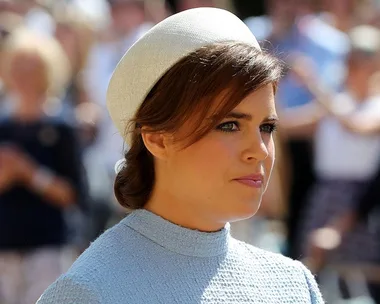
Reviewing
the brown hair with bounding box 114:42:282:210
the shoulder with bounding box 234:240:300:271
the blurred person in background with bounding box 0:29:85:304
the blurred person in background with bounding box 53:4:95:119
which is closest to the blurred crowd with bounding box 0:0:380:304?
the blurred person in background with bounding box 0:29:85:304

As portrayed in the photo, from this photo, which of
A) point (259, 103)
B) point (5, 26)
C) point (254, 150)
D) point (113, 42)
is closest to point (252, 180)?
point (254, 150)

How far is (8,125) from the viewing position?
595 cm

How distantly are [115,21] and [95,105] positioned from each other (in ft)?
2.87

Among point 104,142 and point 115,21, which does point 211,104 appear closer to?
point 104,142

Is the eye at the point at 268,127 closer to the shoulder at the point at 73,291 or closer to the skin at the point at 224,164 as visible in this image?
the skin at the point at 224,164

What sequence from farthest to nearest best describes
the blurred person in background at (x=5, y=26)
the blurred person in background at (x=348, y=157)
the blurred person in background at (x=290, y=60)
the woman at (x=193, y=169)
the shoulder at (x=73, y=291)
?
1. the blurred person in background at (x=5, y=26)
2. the blurred person in background at (x=290, y=60)
3. the blurred person in background at (x=348, y=157)
4. the woman at (x=193, y=169)
5. the shoulder at (x=73, y=291)

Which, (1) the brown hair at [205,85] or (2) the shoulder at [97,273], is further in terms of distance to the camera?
(1) the brown hair at [205,85]

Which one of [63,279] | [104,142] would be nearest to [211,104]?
[63,279]

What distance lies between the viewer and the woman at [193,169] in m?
2.29

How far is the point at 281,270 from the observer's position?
2496 millimetres

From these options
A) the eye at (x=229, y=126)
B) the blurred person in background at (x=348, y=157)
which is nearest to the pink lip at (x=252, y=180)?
the eye at (x=229, y=126)

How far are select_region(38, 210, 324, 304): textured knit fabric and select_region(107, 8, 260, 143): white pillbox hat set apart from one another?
30 centimetres

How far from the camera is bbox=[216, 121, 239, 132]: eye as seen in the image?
2.32 meters

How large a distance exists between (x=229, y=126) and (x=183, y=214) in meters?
0.25
